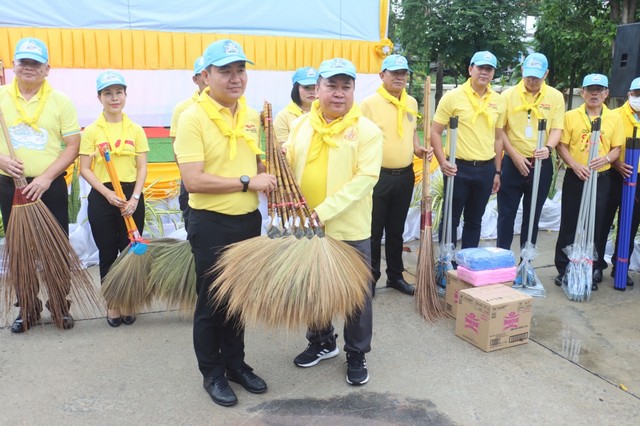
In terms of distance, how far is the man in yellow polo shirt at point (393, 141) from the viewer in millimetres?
4168

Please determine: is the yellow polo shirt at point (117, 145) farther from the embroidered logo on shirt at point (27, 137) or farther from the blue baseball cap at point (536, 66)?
the blue baseball cap at point (536, 66)

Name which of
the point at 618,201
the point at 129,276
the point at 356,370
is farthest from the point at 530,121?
the point at 129,276

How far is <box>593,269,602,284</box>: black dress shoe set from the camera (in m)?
4.81

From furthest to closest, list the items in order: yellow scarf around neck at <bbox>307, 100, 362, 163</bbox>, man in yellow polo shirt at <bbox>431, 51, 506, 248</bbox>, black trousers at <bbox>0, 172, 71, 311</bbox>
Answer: man in yellow polo shirt at <bbox>431, 51, 506, 248</bbox>
black trousers at <bbox>0, 172, 71, 311</bbox>
yellow scarf around neck at <bbox>307, 100, 362, 163</bbox>

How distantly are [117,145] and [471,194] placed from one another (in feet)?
9.39

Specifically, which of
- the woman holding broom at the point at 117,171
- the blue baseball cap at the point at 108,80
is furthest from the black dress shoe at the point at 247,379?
the blue baseball cap at the point at 108,80

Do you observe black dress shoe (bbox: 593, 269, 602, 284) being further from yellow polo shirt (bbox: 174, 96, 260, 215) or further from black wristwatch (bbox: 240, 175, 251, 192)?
black wristwatch (bbox: 240, 175, 251, 192)

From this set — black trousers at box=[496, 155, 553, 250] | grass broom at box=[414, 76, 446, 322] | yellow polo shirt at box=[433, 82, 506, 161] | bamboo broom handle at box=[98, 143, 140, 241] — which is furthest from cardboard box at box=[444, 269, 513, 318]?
bamboo broom handle at box=[98, 143, 140, 241]

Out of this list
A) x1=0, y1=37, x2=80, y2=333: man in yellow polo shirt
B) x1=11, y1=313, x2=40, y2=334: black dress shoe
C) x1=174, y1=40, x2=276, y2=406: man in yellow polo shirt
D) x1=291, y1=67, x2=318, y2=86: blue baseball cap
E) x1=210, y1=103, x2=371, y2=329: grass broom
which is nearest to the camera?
x1=210, y1=103, x2=371, y2=329: grass broom

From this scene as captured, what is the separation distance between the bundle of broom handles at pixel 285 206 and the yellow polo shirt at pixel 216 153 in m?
0.11

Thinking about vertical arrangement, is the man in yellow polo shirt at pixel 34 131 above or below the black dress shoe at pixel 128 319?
above

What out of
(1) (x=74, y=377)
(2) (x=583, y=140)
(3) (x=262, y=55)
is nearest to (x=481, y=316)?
(2) (x=583, y=140)

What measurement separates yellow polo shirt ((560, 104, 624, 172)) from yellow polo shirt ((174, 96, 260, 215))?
9.99 feet

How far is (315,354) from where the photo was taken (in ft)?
10.9
